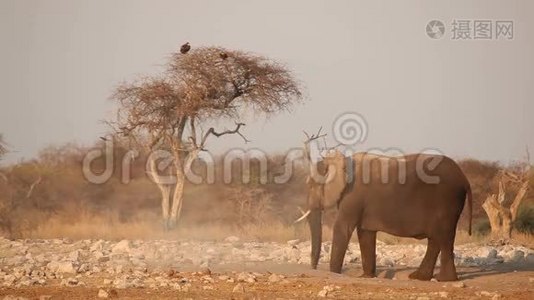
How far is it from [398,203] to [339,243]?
1.12 meters

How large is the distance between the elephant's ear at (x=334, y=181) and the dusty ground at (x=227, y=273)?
1164 millimetres

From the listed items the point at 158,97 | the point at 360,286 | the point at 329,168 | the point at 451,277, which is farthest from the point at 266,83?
the point at 360,286

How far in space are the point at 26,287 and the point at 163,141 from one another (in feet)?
46.0

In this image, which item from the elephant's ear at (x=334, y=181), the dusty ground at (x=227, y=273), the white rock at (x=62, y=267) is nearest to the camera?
the dusty ground at (x=227, y=273)

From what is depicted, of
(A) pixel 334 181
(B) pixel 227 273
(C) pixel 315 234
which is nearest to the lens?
(B) pixel 227 273

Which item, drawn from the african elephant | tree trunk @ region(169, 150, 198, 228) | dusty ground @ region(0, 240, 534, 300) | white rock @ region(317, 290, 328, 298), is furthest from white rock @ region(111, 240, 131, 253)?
white rock @ region(317, 290, 328, 298)

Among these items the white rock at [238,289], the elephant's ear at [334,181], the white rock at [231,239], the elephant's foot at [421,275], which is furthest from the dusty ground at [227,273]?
the white rock at [231,239]

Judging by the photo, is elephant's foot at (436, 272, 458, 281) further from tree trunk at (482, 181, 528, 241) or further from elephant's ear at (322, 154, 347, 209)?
tree trunk at (482, 181, 528, 241)

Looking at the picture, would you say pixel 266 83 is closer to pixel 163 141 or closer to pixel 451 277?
pixel 163 141

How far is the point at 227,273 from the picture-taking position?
13930 millimetres

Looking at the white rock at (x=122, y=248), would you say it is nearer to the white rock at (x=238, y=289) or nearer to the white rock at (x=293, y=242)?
the white rock at (x=293, y=242)

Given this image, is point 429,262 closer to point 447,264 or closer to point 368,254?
point 447,264

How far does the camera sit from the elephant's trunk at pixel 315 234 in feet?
52.3

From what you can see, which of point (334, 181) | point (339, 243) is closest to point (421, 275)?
point (339, 243)
